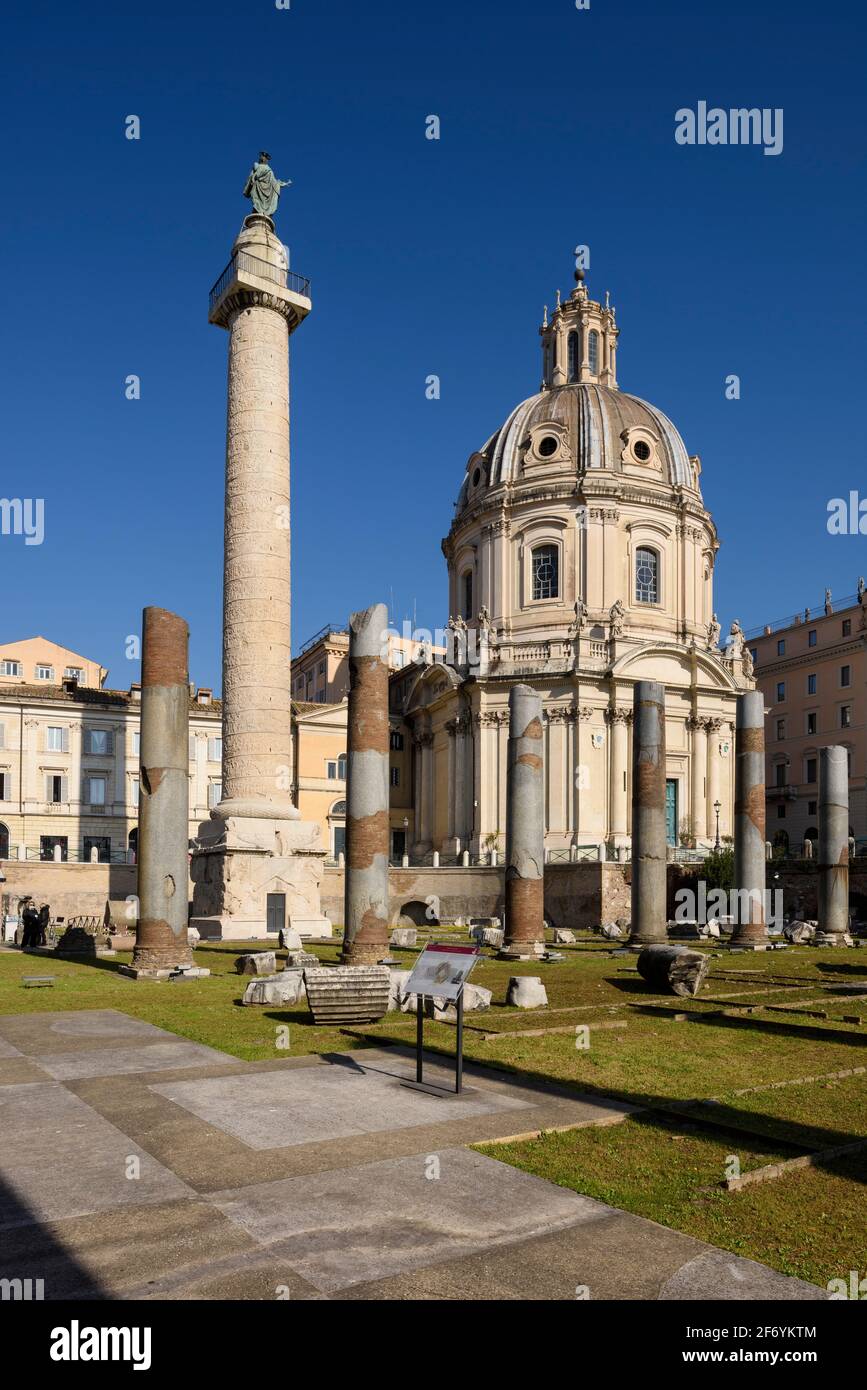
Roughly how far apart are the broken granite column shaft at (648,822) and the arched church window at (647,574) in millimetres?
26750

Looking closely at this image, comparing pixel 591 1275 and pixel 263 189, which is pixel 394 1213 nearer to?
pixel 591 1275

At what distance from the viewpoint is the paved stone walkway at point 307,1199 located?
5.77m

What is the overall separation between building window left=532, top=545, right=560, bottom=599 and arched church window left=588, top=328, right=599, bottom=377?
45.7 ft

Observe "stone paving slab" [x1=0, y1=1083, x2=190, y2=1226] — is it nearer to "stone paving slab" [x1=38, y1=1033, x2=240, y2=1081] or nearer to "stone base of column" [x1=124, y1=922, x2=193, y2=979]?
"stone paving slab" [x1=38, y1=1033, x2=240, y2=1081]

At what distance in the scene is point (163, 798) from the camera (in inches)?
837

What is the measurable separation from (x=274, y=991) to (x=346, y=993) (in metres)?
2.32

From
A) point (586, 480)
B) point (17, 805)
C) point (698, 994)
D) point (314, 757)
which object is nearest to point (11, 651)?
point (17, 805)

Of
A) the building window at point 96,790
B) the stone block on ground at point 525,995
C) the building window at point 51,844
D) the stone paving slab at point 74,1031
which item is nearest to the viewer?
the stone paving slab at point 74,1031

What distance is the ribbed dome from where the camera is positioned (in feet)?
190

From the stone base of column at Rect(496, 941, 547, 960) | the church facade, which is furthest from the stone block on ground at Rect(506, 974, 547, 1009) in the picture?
the church facade

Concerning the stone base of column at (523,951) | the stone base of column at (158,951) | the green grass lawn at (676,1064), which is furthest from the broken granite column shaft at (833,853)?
the stone base of column at (158,951)

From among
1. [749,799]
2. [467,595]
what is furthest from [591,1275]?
[467,595]

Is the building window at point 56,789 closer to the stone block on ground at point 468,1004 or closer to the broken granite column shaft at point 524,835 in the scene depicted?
the broken granite column shaft at point 524,835
